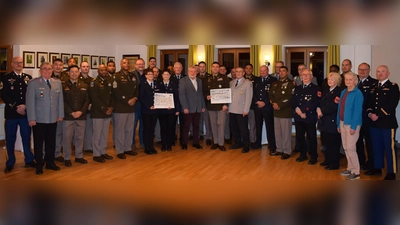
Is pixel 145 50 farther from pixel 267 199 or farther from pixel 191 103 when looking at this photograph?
pixel 267 199

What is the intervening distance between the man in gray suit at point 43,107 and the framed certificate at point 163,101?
7.61 ft

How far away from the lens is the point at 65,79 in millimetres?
6828

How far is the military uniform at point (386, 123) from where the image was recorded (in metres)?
5.20

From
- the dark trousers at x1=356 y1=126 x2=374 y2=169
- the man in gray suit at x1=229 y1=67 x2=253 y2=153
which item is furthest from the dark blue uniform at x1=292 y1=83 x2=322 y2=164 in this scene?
the man in gray suit at x1=229 y1=67 x2=253 y2=153

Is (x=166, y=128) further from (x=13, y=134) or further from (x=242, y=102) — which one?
(x=13, y=134)

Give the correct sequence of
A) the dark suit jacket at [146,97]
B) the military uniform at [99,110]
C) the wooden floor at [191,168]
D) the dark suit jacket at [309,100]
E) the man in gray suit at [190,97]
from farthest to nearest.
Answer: the man in gray suit at [190,97] < the dark suit jacket at [146,97] < the military uniform at [99,110] < the dark suit jacket at [309,100] < the wooden floor at [191,168]

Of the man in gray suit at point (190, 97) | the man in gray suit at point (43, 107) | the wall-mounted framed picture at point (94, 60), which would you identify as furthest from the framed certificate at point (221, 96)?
the wall-mounted framed picture at point (94, 60)

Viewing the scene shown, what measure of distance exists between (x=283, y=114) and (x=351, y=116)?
85.7 inches

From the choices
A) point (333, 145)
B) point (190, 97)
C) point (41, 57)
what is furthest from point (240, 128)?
point (41, 57)

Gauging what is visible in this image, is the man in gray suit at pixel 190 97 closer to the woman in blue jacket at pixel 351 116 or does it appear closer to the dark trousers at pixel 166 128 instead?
the dark trousers at pixel 166 128

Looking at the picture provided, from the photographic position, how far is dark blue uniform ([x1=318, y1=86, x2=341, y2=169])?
625 centimetres

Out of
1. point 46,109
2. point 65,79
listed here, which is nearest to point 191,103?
point 65,79

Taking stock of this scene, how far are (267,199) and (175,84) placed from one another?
787 cm

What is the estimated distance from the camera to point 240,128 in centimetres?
837
